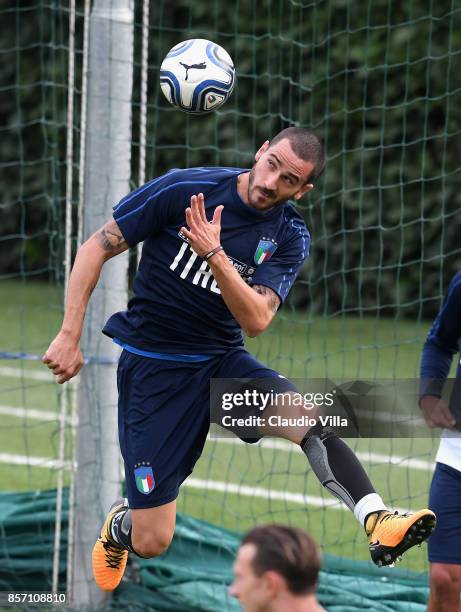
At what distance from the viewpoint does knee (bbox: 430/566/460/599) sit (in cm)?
592

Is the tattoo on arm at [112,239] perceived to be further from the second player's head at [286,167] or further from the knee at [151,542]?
the knee at [151,542]

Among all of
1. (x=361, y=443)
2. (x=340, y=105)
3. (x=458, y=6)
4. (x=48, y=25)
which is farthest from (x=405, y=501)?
(x=48, y=25)

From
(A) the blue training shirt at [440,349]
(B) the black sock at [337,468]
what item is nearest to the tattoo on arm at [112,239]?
(B) the black sock at [337,468]

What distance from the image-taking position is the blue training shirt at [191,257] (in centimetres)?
569

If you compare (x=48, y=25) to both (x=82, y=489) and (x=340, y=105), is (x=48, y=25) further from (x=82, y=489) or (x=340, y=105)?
(x=82, y=489)

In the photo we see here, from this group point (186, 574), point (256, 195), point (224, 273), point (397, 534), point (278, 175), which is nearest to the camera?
point (397, 534)

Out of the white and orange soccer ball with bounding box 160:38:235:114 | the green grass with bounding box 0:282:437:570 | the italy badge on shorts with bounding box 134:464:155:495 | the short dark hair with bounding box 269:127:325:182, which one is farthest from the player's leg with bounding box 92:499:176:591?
the white and orange soccer ball with bounding box 160:38:235:114

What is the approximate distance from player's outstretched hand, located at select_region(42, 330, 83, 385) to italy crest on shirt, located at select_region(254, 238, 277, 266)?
910 millimetres

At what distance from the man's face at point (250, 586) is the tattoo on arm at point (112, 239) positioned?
2227 mm

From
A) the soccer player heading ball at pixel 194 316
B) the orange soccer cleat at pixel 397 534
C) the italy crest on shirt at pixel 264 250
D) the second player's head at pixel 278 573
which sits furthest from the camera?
the italy crest on shirt at pixel 264 250

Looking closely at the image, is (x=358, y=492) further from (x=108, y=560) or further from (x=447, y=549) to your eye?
(x=108, y=560)

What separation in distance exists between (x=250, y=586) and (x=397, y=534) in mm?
1478

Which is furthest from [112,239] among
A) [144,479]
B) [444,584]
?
[444,584]

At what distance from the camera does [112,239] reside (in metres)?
5.69
